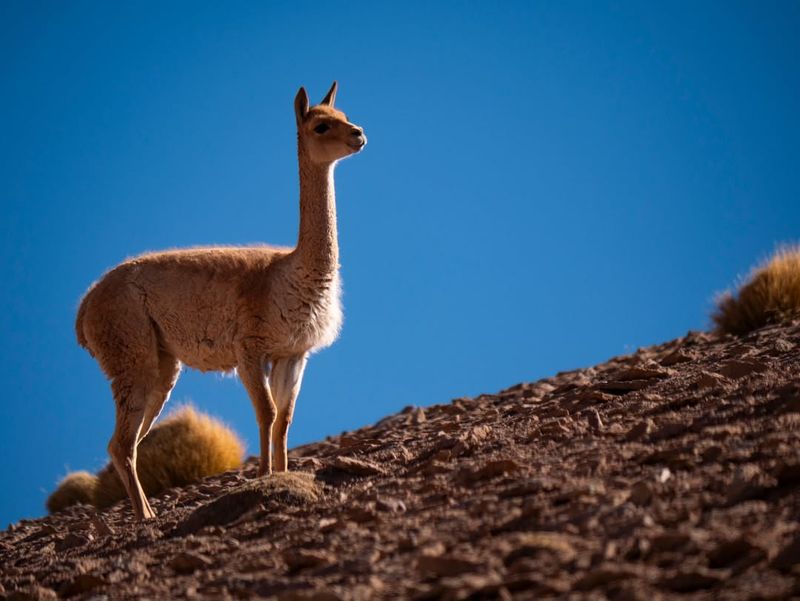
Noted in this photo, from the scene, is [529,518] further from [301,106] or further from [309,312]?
[301,106]

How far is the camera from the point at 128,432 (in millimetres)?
7680

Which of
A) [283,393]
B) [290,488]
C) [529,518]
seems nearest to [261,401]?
[283,393]

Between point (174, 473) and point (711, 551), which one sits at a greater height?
point (174, 473)

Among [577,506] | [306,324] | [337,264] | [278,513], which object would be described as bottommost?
[577,506]

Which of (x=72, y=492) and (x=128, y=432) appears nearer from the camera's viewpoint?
(x=128, y=432)

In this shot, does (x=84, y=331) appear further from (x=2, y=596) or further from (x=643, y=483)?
(x=643, y=483)

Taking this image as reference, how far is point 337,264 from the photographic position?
8.04 meters

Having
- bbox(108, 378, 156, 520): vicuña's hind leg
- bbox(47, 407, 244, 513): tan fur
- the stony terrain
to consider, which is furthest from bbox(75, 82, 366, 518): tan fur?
bbox(47, 407, 244, 513): tan fur

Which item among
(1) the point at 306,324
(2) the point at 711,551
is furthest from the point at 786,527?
(1) the point at 306,324

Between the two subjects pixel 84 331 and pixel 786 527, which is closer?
pixel 786 527

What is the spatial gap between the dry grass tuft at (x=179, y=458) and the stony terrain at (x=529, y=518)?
4034 mm

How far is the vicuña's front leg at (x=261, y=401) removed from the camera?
7430 mm

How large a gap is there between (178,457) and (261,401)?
505cm

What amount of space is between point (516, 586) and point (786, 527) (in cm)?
101
